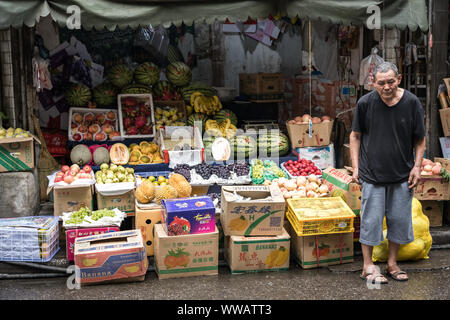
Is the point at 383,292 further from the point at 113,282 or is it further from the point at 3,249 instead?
the point at 3,249

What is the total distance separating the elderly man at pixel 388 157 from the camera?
5.12 m

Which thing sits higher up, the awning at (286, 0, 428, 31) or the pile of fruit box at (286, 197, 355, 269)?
the awning at (286, 0, 428, 31)

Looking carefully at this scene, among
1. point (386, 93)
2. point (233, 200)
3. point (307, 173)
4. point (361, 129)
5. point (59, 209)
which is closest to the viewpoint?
point (386, 93)

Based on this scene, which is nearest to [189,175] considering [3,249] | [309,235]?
[309,235]

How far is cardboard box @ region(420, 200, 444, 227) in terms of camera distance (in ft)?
22.7

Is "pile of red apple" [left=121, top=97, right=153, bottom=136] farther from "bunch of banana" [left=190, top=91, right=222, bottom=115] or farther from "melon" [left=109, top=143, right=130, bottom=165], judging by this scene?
"bunch of banana" [left=190, top=91, right=222, bottom=115]

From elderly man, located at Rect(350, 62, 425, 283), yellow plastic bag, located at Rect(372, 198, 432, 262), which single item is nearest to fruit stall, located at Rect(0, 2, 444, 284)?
yellow plastic bag, located at Rect(372, 198, 432, 262)

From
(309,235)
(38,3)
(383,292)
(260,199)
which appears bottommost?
(383,292)

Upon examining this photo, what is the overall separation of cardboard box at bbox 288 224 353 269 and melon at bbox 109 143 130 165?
291 cm

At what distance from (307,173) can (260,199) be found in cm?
166

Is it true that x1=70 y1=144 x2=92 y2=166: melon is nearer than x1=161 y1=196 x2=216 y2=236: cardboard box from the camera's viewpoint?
No

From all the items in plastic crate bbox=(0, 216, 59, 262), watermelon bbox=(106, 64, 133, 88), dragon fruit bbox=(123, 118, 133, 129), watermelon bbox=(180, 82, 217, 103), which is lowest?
plastic crate bbox=(0, 216, 59, 262)

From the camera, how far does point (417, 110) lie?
5121mm

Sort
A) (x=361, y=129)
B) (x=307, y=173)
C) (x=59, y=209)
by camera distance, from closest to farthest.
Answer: (x=361, y=129)
(x=59, y=209)
(x=307, y=173)
